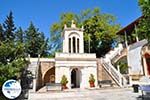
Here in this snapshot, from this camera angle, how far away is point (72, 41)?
29.4 m

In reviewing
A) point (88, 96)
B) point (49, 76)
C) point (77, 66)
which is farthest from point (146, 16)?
point (49, 76)

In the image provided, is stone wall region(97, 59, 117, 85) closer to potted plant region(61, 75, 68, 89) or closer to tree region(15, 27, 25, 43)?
potted plant region(61, 75, 68, 89)

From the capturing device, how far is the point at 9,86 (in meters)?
8.70

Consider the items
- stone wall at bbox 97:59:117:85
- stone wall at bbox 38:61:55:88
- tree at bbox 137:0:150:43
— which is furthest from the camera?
stone wall at bbox 38:61:55:88

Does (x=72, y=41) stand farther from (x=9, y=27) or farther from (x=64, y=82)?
(x=9, y=27)

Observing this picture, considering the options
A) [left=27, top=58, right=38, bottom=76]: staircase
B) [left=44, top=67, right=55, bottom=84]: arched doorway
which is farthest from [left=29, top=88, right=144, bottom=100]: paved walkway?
[left=44, top=67, right=55, bottom=84]: arched doorway

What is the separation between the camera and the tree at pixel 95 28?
4116 centimetres

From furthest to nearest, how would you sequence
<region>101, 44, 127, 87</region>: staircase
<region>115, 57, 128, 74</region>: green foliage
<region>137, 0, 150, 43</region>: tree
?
1. <region>115, 57, 128, 74</region>: green foliage
2. <region>101, 44, 127, 87</region>: staircase
3. <region>137, 0, 150, 43</region>: tree

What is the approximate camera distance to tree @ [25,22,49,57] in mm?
44819

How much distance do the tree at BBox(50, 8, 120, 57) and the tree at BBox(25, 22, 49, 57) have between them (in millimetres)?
3611

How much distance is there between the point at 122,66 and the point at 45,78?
11.7 meters

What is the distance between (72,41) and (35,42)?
17.9 m

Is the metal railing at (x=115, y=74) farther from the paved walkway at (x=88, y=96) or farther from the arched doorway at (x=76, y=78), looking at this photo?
the paved walkway at (x=88, y=96)

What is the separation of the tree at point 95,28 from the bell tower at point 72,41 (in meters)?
9.75
